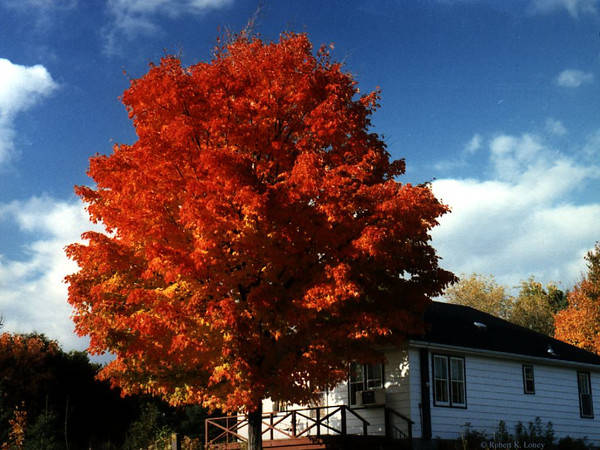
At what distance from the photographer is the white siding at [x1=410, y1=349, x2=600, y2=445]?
25.6m

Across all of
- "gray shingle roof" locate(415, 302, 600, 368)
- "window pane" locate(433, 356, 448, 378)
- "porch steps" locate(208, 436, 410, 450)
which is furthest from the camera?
"gray shingle roof" locate(415, 302, 600, 368)

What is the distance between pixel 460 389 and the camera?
87.5 feet

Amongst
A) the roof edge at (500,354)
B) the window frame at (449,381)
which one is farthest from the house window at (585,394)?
the window frame at (449,381)

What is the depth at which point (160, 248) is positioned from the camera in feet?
54.7

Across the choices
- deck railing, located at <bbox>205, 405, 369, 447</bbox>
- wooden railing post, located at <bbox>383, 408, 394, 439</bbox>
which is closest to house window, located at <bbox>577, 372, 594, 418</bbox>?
wooden railing post, located at <bbox>383, 408, 394, 439</bbox>

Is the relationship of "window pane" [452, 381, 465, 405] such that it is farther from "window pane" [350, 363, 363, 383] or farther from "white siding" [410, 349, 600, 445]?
"window pane" [350, 363, 363, 383]

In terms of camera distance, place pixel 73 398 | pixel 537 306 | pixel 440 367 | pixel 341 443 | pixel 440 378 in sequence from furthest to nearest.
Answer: pixel 537 306
pixel 73 398
pixel 440 367
pixel 440 378
pixel 341 443

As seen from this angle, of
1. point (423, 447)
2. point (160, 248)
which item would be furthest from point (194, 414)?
point (160, 248)

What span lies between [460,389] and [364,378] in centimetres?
387

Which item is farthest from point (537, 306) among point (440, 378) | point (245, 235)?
point (245, 235)

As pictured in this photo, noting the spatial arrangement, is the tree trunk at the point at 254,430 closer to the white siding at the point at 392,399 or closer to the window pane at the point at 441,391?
the white siding at the point at 392,399

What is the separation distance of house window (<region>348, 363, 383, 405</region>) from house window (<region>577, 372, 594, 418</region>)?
11.5m

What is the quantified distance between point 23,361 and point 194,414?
906 cm

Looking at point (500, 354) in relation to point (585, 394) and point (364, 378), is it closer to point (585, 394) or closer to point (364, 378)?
point (364, 378)
